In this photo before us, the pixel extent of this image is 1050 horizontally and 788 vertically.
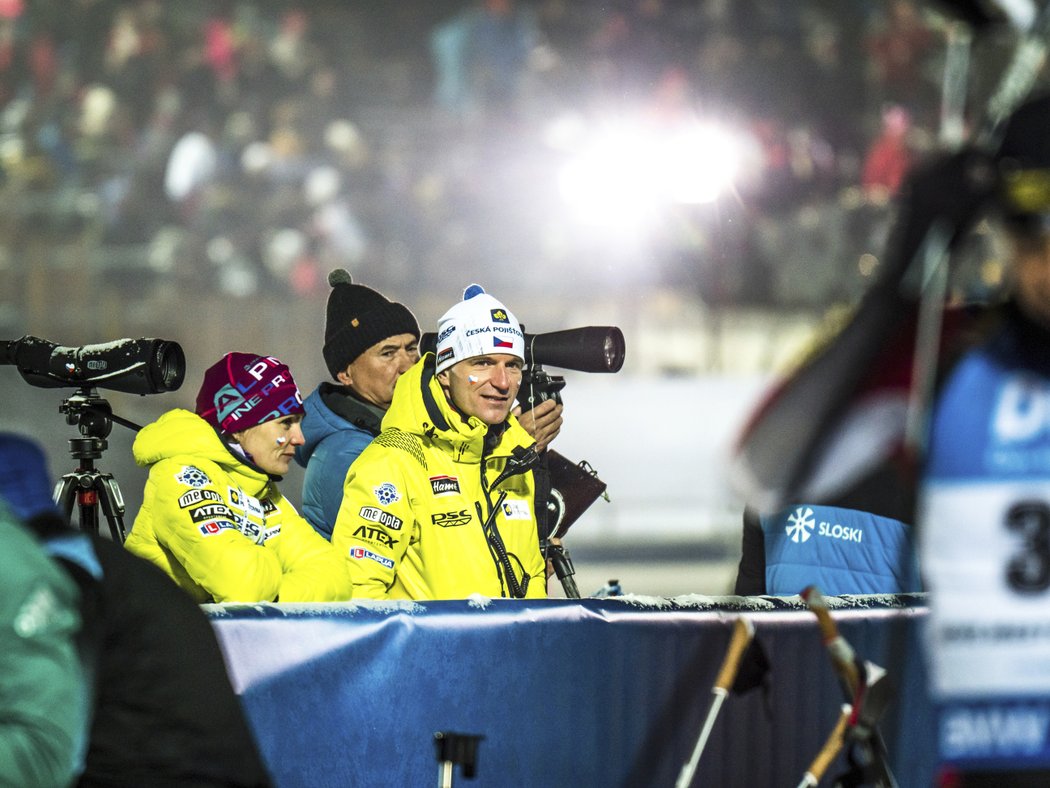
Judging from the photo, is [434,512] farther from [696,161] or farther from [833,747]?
[696,161]

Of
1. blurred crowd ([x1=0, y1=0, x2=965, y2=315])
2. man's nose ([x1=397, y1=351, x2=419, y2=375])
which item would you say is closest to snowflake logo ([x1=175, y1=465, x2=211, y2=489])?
man's nose ([x1=397, y1=351, x2=419, y2=375])

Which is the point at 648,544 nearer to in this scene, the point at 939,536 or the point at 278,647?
the point at 278,647

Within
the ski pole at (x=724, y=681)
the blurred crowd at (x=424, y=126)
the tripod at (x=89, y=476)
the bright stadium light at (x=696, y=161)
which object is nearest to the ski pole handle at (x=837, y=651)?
the ski pole at (x=724, y=681)

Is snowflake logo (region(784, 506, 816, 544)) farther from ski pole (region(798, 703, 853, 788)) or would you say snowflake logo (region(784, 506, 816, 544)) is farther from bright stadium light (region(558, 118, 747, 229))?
bright stadium light (region(558, 118, 747, 229))

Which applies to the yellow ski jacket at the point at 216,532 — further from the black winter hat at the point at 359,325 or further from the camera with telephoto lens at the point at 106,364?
the black winter hat at the point at 359,325

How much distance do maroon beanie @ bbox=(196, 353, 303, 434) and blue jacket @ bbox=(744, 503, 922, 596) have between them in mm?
1411

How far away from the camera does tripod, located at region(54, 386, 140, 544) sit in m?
4.88

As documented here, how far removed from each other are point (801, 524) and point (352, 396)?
1746 millimetres

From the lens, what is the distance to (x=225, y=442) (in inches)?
170

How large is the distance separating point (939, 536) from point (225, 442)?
2325mm

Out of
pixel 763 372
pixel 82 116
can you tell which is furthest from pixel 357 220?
pixel 763 372

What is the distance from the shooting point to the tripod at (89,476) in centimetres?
488

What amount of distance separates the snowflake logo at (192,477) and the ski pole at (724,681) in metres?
1.42

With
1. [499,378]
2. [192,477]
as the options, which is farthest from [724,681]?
[192,477]
